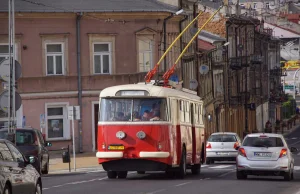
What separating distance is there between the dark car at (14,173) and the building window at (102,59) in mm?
35434

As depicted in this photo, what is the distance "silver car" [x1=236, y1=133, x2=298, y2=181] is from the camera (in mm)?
29062

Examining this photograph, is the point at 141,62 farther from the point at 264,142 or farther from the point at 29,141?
the point at 264,142

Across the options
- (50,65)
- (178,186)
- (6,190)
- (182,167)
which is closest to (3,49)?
(50,65)

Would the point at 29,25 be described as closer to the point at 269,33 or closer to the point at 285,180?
the point at 285,180

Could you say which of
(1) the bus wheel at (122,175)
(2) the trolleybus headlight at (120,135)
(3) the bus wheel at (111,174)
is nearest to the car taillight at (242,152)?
(2) the trolleybus headlight at (120,135)

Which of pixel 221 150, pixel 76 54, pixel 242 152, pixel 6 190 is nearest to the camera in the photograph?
pixel 6 190

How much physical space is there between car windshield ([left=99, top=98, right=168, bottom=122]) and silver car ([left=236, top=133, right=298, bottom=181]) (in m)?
2.68

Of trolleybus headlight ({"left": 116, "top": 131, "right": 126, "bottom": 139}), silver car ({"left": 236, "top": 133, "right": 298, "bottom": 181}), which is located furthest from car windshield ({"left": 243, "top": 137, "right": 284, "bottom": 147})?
trolleybus headlight ({"left": 116, "top": 131, "right": 126, "bottom": 139})

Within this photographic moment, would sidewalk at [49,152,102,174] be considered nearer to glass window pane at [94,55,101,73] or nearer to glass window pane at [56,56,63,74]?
glass window pane at [56,56,63,74]

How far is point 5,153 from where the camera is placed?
17.3m

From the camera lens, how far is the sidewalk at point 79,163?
137 ft

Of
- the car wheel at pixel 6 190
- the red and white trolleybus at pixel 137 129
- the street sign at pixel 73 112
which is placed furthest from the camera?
the street sign at pixel 73 112

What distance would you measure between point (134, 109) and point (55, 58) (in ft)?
82.2

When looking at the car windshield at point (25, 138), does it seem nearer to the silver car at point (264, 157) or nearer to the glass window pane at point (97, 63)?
the silver car at point (264, 157)
